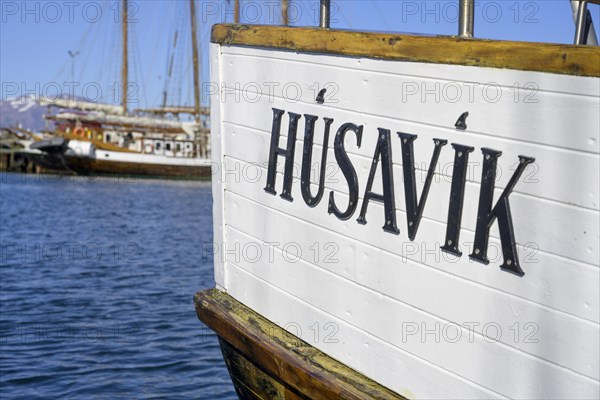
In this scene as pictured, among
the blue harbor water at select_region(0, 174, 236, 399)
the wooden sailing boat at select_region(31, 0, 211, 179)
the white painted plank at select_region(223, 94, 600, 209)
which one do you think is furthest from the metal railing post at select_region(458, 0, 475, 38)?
the wooden sailing boat at select_region(31, 0, 211, 179)

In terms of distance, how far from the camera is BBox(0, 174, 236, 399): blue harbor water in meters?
9.42

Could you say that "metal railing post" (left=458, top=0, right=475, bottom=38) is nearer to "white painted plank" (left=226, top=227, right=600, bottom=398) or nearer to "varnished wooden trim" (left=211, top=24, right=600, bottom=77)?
"varnished wooden trim" (left=211, top=24, right=600, bottom=77)

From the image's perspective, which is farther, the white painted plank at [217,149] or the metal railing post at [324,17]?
the white painted plank at [217,149]

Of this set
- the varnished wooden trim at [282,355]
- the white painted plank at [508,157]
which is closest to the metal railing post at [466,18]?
the white painted plank at [508,157]

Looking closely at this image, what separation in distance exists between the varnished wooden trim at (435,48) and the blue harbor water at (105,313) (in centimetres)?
487

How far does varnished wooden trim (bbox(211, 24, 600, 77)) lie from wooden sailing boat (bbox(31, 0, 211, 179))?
57902 mm

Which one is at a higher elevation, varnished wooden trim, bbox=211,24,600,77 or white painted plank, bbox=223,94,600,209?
varnished wooden trim, bbox=211,24,600,77

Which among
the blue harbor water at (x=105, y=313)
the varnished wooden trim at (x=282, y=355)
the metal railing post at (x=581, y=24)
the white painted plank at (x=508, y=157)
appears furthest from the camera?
the blue harbor water at (x=105, y=313)

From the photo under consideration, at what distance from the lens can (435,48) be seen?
12.8ft

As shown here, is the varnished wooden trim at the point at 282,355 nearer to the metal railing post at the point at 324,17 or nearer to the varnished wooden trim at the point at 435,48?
the varnished wooden trim at the point at 435,48

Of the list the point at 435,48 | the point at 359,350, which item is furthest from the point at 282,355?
the point at 435,48

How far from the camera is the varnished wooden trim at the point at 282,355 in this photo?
453 centimetres

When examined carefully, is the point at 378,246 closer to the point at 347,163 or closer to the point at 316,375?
the point at 347,163

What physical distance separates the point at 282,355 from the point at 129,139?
67.8 meters
